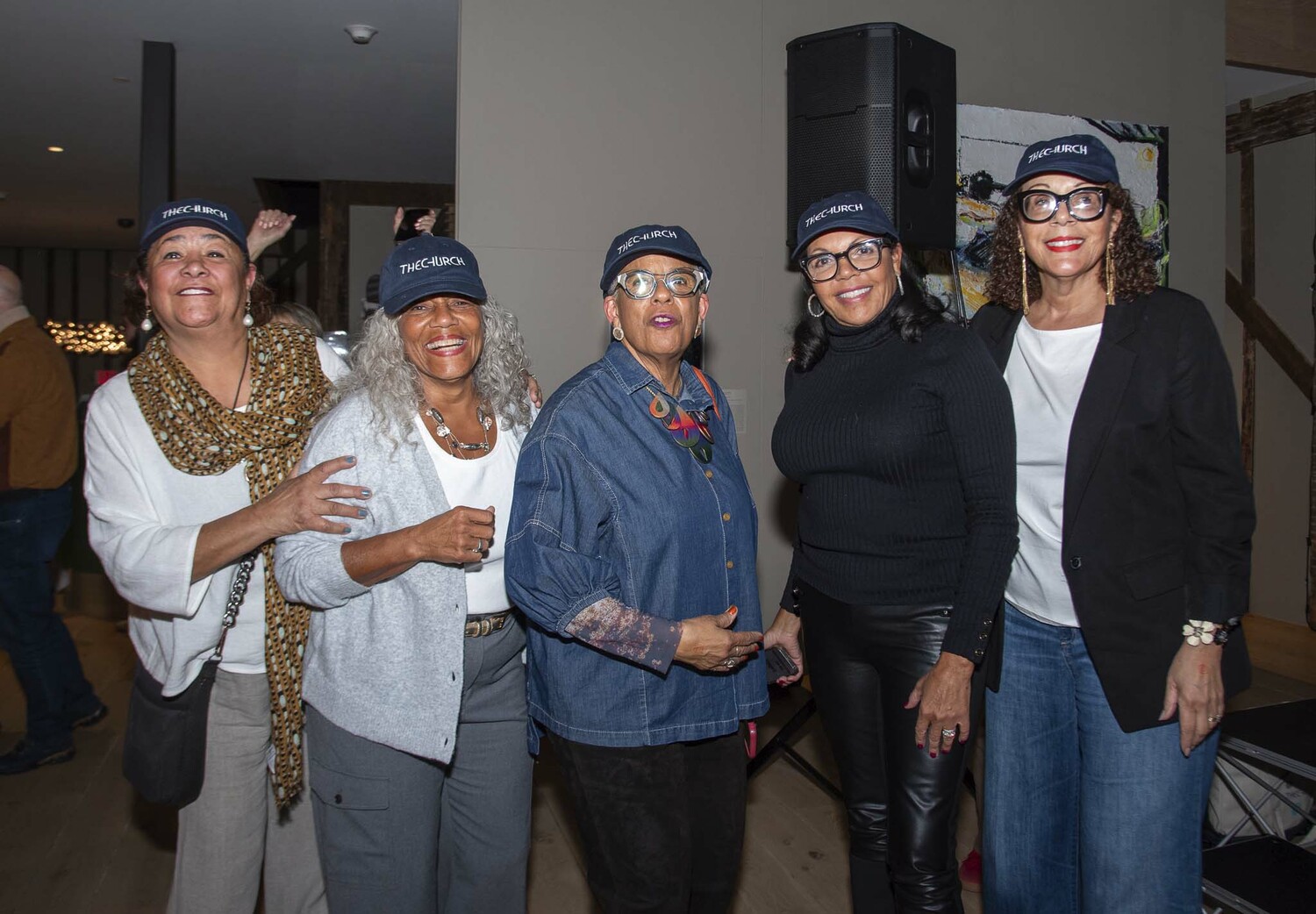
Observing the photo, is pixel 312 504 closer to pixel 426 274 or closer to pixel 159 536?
pixel 159 536

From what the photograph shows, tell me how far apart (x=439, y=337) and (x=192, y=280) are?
20.2 inches

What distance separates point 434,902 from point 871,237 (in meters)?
1.54

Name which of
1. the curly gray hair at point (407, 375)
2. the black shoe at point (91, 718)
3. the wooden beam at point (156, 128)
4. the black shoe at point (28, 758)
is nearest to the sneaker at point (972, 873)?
the curly gray hair at point (407, 375)

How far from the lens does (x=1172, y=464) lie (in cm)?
176

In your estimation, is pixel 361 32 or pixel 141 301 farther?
pixel 361 32

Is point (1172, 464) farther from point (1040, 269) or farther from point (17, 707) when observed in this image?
point (17, 707)

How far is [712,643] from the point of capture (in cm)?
165

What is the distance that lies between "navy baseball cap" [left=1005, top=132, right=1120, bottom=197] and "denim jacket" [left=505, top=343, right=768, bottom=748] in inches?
34.5

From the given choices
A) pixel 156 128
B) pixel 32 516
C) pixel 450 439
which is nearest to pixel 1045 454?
pixel 450 439

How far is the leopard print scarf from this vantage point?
180 cm

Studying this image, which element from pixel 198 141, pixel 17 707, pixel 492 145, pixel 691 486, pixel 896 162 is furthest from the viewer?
pixel 198 141

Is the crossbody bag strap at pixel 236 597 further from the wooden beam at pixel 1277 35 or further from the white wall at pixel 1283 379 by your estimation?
the white wall at pixel 1283 379

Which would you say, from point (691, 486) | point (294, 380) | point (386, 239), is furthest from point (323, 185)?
point (691, 486)

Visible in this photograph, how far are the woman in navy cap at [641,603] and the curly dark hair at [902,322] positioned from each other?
13.9 inches
